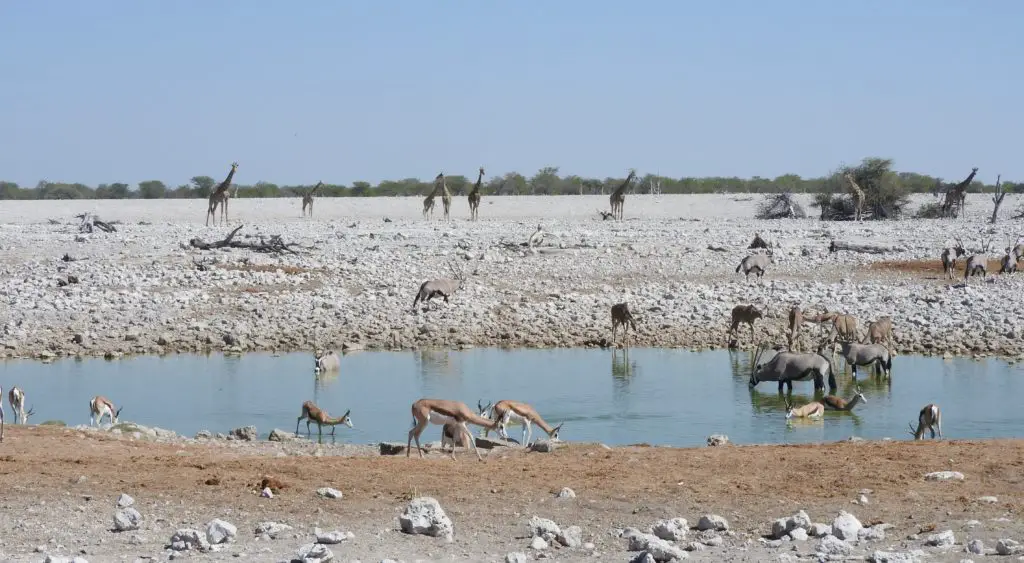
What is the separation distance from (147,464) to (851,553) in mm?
5564

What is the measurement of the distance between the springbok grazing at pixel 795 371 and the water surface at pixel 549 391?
19cm

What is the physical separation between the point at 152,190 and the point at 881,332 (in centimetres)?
6336

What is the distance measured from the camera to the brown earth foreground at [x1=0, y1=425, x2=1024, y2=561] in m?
7.78

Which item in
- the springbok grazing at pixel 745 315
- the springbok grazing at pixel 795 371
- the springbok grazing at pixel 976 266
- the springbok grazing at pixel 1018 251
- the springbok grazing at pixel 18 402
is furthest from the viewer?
the springbok grazing at pixel 1018 251

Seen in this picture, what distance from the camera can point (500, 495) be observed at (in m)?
8.96

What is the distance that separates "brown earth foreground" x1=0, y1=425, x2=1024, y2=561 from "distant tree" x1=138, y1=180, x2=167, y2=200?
67143 millimetres

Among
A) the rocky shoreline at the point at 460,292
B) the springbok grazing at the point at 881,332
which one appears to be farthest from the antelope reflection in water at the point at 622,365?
the springbok grazing at the point at 881,332

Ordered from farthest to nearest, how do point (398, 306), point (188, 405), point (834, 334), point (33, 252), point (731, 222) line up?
point (731, 222) → point (33, 252) → point (398, 306) → point (834, 334) → point (188, 405)

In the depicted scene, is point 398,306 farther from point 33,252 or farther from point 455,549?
point 455,549

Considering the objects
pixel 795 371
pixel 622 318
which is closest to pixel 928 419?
pixel 795 371

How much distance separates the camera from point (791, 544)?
7.66 metres

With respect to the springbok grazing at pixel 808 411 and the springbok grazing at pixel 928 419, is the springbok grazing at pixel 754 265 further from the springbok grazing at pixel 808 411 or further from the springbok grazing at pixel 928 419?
the springbok grazing at pixel 928 419

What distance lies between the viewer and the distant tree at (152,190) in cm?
7581

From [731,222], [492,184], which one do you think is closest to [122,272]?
[731,222]
